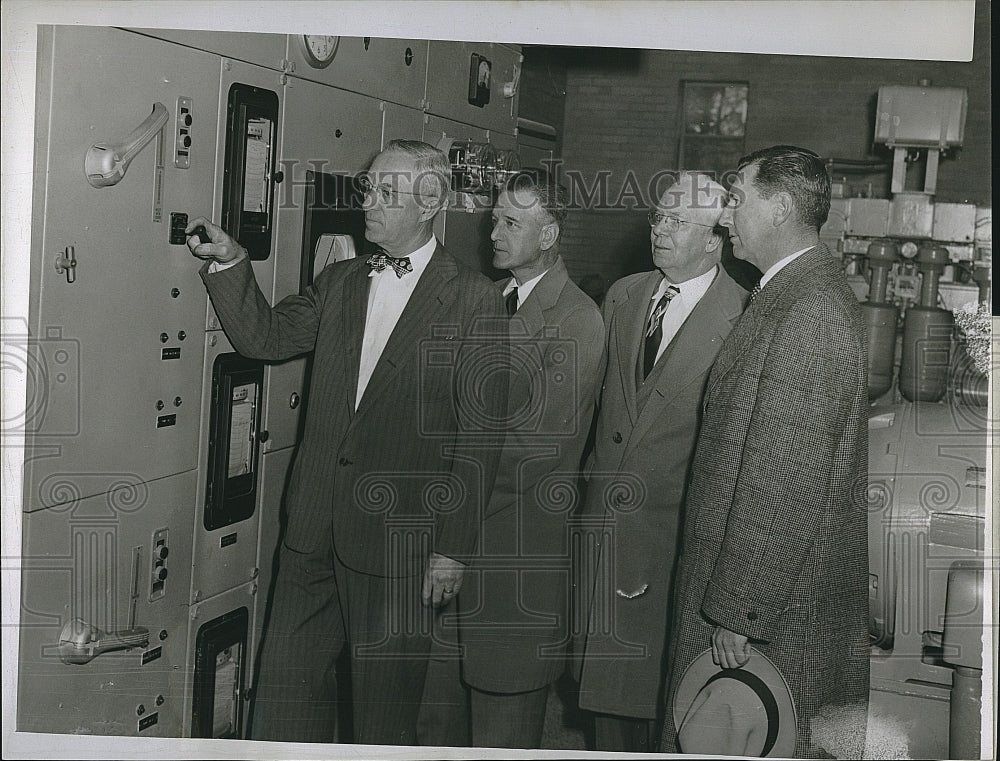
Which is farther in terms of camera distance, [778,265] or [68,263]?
[778,265]

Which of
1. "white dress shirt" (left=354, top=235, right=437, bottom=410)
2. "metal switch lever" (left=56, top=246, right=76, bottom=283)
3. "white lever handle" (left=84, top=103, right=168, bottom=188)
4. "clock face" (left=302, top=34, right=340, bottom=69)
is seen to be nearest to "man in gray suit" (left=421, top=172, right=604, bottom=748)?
"white dress shirt" (left=354, top=235, right=437, bottom=410)

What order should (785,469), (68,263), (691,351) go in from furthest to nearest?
(691,351), (785,469), (68,263)

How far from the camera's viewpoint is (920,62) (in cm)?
267

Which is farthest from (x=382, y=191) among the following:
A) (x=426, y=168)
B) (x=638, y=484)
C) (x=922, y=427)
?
(x=922, y=427)

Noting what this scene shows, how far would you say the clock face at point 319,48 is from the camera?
8.64 ft

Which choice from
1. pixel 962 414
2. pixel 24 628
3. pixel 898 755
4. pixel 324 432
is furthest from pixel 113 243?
pixel 898 755

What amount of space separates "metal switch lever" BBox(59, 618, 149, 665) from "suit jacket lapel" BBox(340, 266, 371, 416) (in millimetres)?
827

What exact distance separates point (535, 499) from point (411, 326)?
1.92 feet

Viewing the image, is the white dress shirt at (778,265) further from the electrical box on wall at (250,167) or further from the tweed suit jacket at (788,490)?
the electrical box on wall at (250,167)

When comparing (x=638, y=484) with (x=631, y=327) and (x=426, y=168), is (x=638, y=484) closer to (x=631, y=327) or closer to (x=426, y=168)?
(x=631, y=327)

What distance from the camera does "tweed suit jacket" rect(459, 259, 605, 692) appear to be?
2656 millimetres

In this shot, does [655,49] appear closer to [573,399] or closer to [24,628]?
[573,399]

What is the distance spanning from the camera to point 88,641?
2.56 m

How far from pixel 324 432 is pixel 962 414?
1774mm
